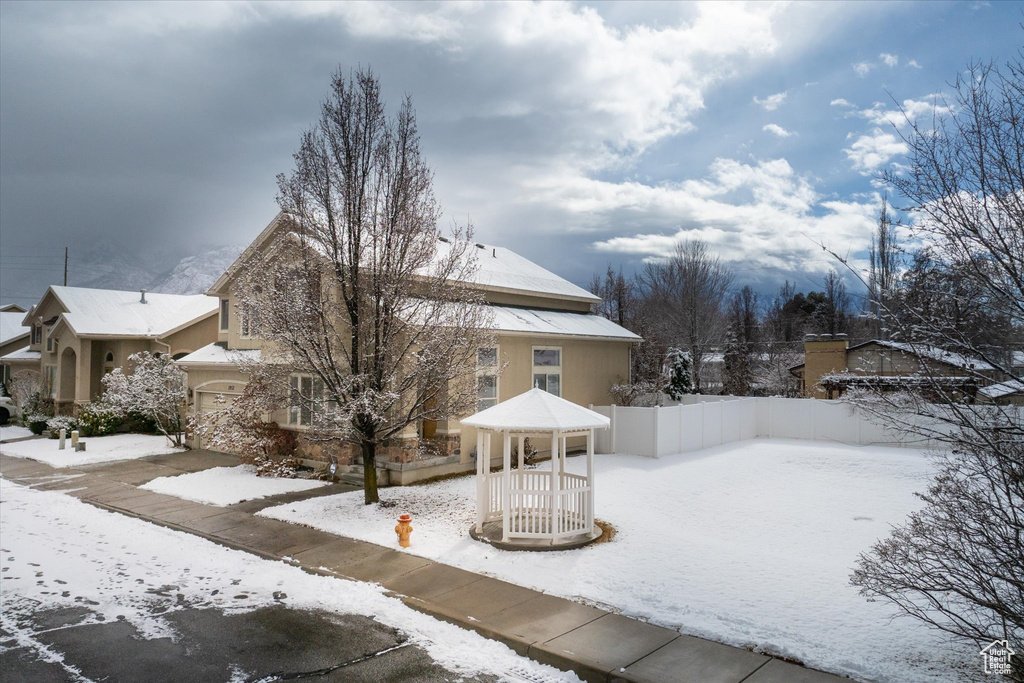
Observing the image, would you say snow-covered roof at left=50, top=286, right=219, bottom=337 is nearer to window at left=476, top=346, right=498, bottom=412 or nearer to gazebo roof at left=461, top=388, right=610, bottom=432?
window at left=476, top=346, right=498, bottom=412

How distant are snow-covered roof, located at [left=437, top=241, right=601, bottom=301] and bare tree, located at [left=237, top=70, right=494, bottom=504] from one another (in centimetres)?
514

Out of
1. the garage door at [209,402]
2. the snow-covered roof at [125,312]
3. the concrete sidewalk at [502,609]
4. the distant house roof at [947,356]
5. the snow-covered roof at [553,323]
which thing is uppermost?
the snow-covered roof at [125,312]

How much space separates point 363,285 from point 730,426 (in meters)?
13.3

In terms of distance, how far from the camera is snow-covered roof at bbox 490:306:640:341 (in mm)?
17297

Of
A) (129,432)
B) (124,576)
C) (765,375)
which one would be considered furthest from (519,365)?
(765,375)

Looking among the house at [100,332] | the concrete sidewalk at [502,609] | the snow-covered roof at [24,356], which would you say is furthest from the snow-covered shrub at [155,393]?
the snow-covered roof at [24,356]

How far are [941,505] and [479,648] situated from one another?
Answer: 461 centimetres

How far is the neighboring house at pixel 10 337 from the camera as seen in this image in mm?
36781

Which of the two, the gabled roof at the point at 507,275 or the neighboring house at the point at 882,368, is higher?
the gabled roof at the point at 507,275

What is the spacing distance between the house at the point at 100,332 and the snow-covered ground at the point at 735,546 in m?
17.0

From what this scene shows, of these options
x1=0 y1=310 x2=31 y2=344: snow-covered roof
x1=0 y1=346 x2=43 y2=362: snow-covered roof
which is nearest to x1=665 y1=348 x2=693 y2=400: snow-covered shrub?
x1=0 y1=346 x2=43 y2=362: snow-covered roof

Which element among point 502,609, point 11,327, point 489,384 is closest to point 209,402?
point 489,384

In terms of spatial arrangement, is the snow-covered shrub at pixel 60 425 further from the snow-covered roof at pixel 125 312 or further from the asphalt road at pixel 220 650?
the asphalt road at pixel 220 650

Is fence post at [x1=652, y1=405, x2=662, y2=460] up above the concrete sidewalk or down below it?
above
